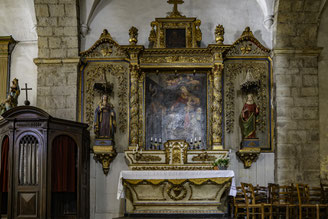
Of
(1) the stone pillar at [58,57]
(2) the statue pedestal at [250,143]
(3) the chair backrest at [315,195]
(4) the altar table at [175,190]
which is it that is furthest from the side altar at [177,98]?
(3) the chair backrest at [315,195]

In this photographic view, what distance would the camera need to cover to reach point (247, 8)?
11.4 metres

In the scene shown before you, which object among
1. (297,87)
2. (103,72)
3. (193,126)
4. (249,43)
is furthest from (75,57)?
(297,87)

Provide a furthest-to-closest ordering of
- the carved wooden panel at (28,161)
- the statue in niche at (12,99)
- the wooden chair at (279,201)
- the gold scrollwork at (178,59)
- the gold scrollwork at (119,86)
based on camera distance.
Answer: the gold scrollwork at (119,86)
the gold scrollwork at (178,59)
the statue in niche at (12,99)
the carved wooden panel at (28,161)
the wooden chair at (279,201)

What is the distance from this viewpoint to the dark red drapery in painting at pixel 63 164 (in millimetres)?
9594

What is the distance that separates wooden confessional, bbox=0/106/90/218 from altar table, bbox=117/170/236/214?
130 cm

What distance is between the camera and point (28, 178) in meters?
9.37

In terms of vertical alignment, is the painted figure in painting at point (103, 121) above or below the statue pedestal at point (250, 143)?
above

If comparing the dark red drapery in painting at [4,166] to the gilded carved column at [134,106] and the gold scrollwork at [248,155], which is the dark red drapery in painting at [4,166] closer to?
the gilded carved column at [134,106]

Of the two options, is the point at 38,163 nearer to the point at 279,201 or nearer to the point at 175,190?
the point at 175,190

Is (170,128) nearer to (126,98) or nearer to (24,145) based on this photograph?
(126,98)

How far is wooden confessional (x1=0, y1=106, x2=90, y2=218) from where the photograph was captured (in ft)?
30.3

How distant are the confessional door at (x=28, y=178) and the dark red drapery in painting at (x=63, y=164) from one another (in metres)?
0.33

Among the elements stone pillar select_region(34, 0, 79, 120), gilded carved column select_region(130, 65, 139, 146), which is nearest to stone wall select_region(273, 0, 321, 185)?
gilded carved column select_region(130, 65, 139, 146)

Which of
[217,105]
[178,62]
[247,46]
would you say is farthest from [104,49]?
[247,46]
